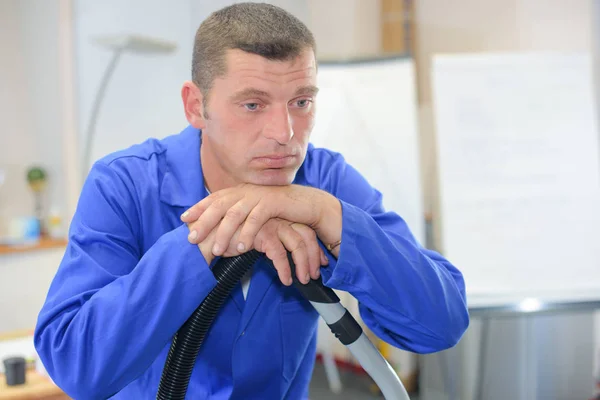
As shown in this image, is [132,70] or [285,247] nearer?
[285,247]

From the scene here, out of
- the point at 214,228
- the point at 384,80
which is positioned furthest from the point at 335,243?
the point at 384,80

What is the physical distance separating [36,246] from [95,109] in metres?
0.84

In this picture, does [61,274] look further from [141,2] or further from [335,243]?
[141,2]

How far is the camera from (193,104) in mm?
1210

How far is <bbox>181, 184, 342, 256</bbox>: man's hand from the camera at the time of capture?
0.95 metres

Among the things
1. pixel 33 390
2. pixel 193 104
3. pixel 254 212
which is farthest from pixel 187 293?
pixel 33 390

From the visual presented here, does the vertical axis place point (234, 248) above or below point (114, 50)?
below

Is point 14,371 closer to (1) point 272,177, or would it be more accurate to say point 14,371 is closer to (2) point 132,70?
(1) point 272,177

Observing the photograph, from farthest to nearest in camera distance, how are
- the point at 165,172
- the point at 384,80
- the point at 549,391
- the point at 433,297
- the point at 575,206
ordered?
1. the point at 549,391
2. the point at 384,80
3. the point at 575,206
4. the point at 165,172
5. the point at 433,297

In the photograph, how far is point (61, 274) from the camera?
3.40 feet

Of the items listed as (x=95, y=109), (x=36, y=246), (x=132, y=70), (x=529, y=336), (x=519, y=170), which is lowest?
(x=529, y=336)

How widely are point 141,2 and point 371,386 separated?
2567mm

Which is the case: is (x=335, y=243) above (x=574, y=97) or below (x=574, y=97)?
below

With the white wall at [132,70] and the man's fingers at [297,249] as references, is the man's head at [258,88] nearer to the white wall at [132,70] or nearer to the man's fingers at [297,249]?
the man's fingers at [297,249]
